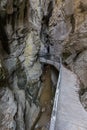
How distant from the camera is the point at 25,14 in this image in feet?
33.0

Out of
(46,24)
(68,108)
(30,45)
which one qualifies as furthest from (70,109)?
(46,24)

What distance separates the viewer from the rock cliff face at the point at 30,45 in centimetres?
812

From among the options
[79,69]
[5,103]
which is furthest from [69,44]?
[5,103]

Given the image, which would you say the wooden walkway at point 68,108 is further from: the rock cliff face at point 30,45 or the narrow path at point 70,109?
the rock cliff face at point 30,45

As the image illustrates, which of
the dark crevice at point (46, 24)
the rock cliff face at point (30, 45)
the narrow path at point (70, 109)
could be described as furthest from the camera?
the dark crevice at point (46, 24)

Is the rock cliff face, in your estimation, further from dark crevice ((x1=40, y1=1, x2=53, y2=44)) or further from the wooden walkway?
the wooden walkway

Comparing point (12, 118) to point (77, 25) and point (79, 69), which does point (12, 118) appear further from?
point (77, 25)

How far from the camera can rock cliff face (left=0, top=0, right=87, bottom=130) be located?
8118mm

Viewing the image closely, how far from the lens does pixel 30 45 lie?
10312 millimetres

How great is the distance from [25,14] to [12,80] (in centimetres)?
267

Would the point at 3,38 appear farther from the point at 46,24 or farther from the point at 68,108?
the point at 46,24

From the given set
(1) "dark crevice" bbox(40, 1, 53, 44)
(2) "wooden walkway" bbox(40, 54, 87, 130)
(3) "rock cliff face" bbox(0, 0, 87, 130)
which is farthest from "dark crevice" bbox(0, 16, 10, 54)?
(1) "dark crevice" bbox(40, 1, 53, 44)

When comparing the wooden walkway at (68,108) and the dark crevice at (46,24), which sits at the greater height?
the dark crevice at (46,24)

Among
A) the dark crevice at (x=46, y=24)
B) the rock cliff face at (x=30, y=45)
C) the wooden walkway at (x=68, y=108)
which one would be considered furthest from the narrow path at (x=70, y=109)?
the dark crevice at (x=46, y=24)
